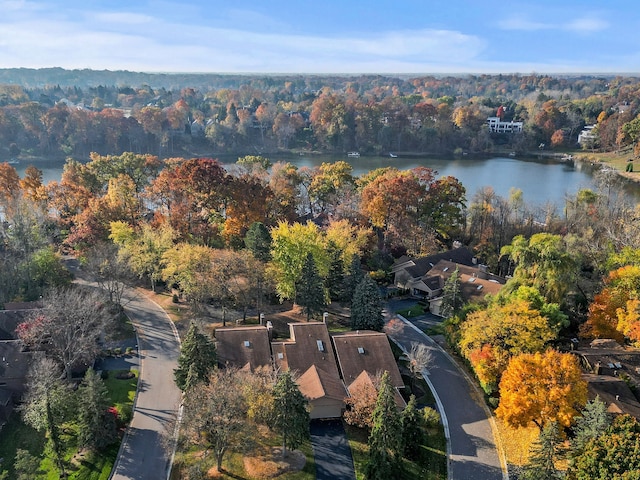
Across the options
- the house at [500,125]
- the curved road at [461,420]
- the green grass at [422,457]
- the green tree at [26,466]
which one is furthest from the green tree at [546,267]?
the house at [500,125]

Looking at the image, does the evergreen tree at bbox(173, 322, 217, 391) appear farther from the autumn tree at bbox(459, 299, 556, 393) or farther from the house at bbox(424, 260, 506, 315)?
the house at bbox(424, 260, 506, 315)

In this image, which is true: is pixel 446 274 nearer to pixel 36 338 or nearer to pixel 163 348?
pixel 163 348

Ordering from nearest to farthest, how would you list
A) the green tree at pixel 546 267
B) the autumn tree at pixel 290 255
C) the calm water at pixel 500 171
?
the green tree at pixel 546 267
the autumn tree at pixel 290 255
the calm water at pixel 500 171

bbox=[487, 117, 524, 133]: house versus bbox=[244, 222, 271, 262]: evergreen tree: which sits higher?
bbox=[487, 117, 524, 133]: house

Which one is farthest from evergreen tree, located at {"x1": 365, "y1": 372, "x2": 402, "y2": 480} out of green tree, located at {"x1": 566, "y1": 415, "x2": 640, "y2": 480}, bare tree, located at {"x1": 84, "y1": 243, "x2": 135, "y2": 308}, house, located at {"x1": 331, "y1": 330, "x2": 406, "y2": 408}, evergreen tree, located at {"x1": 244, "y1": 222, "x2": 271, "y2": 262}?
bare tree, located at {"x1": 84, "y1": 243, "x2": 135, "y2": 308}

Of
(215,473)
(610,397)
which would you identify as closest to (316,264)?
(215,473)

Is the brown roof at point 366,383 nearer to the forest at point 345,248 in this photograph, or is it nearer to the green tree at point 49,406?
the forest at point 345,248
